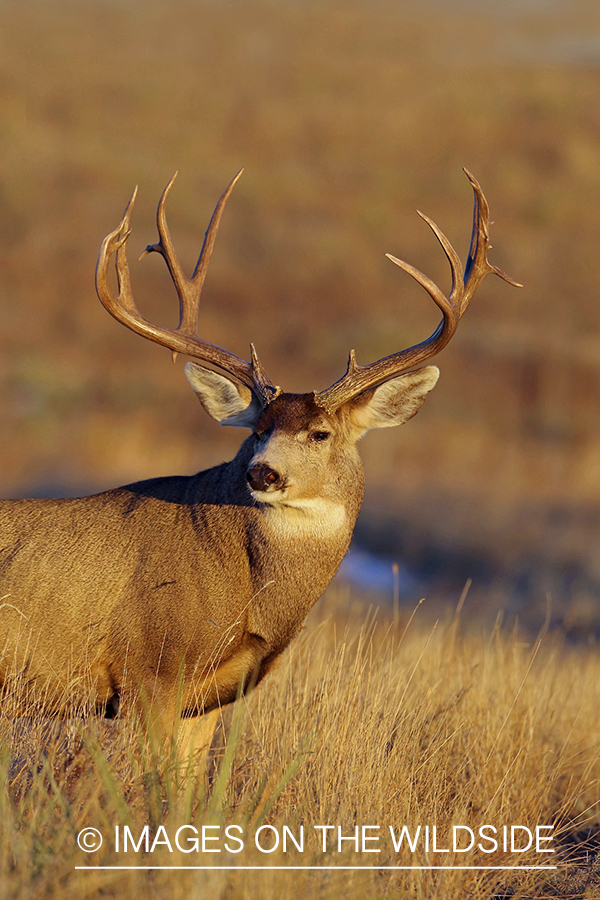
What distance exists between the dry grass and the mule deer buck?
34cm

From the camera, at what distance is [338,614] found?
486 inches

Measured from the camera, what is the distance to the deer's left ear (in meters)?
6.20

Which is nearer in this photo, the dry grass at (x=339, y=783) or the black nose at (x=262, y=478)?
the dry grass at (x=339, y=783)

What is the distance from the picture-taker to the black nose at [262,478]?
547 centimetres

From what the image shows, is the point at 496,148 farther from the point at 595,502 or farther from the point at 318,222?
the point at 595,502

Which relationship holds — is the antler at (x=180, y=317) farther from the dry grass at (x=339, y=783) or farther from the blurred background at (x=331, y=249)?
the blurred background at (x=331, y=249)

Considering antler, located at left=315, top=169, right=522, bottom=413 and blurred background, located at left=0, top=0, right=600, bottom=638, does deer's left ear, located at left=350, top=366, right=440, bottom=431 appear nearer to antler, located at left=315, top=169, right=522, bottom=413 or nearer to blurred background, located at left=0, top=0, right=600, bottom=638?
antler, located at left=315, top=169, right=522, bottom=413

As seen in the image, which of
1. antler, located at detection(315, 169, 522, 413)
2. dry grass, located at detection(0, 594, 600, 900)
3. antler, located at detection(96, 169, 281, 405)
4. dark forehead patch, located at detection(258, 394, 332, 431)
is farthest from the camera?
antler, located at detection(96, 169, 281, 405)

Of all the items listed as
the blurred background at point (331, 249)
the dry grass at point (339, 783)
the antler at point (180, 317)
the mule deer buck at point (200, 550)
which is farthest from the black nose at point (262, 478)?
the blurred background at point (331, 249)

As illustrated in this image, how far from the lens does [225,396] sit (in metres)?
6.22

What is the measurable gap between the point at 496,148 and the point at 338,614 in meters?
35.3

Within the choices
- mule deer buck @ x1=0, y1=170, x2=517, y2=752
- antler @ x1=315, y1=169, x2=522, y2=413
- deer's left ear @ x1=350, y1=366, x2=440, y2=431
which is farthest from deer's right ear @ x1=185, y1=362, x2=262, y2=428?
deer's left ear @ x1=350, y1=366, x2=440, y2=431

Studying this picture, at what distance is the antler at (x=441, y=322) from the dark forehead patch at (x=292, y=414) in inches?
2.5

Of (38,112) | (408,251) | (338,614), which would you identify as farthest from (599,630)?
(38,112)
